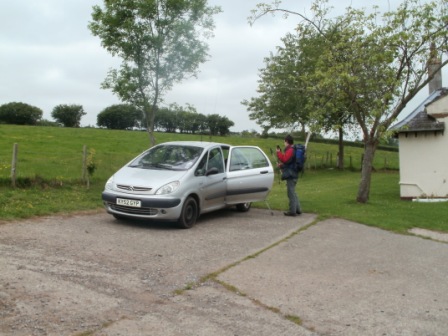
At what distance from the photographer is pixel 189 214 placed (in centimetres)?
888

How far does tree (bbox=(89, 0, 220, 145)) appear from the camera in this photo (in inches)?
508

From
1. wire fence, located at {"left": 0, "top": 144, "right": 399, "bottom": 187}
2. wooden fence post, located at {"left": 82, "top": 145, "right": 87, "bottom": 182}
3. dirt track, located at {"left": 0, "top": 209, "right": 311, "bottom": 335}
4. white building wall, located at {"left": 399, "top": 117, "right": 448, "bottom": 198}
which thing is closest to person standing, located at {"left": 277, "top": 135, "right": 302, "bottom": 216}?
dirt track, located at {"left": 0, "top": 209, "right": 311, "bottom": 335}

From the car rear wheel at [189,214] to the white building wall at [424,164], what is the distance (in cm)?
1155

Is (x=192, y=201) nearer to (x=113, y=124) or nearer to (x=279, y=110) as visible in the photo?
(x=279, y=110)

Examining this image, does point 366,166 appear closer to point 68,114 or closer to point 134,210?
point 134,210

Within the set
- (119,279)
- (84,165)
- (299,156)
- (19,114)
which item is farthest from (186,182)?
(19,114)

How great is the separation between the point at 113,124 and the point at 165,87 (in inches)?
2759

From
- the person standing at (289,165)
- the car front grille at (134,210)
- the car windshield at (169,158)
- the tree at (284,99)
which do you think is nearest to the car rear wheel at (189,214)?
the car front grille at (134,210)

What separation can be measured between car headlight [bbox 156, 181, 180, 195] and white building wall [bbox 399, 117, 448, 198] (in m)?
12.1

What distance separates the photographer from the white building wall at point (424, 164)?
17016mm

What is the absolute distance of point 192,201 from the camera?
8883mm

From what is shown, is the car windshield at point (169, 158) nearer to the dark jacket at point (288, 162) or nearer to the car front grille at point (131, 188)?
the car front grille at point (131, 188)

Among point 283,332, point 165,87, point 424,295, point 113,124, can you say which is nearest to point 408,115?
point 165,87

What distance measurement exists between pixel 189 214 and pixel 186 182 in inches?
25.5
